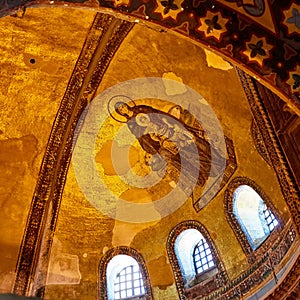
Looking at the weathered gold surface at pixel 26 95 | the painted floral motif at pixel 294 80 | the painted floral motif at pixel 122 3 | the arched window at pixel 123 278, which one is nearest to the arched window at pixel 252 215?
the arched window at pixel 123 278

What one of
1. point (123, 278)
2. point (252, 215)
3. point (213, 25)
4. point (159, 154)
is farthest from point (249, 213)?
point (213, 25)

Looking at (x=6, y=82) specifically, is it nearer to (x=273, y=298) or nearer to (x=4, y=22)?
(x=4, y=22)

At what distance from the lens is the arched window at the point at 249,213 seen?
9.17 metres

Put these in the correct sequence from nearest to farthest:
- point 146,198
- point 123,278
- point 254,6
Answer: point 254,6
point 123,278
point 146,198

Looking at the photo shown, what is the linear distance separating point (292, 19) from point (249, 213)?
491 cm

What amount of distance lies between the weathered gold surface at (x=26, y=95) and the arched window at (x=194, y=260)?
3107 millimetres

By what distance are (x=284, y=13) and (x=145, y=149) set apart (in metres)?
5.73

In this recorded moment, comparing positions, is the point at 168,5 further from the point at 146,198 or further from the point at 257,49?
the point at 146,198

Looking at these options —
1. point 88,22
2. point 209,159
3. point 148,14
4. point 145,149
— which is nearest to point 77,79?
point 88,22

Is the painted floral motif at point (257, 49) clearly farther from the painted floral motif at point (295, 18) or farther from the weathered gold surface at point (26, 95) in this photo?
the weathered gold surface at point (26, 95)

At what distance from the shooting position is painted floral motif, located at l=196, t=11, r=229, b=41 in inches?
219

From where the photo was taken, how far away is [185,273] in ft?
33.0

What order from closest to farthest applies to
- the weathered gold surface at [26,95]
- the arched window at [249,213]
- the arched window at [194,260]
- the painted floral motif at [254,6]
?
the painted floral motif at [254,6], the arched window at [249,213], the weathered gold surface at [26,95], the arched window at [194,260]

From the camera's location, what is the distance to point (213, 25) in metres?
5.59
